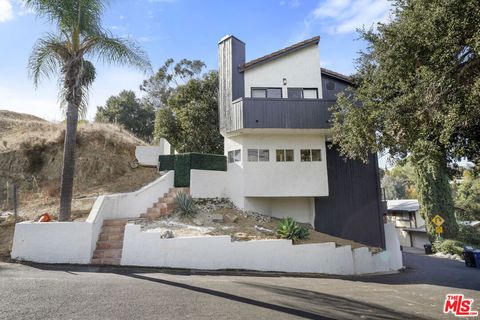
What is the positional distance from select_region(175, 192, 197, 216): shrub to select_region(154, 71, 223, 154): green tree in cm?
860

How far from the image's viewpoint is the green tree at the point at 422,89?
25.4 ft

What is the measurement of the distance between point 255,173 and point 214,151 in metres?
6.89

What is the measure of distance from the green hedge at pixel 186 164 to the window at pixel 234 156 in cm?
63

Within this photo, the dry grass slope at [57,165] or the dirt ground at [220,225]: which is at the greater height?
the dry grass slope at [57,165]

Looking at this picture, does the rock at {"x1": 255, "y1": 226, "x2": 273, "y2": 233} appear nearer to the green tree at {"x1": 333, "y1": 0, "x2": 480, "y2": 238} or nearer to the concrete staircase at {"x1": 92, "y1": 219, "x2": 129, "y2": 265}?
the green tree at {"x1": 333, "y1": 0, "x2": 480, "y2": 238}

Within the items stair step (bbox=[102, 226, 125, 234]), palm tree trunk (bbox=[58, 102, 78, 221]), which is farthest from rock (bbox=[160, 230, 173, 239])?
palm tree trunk (bbox=[58, 102, 78, 221])

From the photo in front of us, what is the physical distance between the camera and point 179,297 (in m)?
6.04

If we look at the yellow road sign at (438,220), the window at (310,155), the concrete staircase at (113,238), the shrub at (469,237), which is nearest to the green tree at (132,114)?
the window at (310,155)

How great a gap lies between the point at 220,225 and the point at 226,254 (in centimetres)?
254

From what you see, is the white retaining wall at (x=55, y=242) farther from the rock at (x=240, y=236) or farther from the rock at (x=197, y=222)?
the rock at (x=240, y=236)

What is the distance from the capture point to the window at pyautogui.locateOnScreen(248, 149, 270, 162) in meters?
16.0

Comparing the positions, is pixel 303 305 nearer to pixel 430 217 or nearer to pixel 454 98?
pixel 454 98

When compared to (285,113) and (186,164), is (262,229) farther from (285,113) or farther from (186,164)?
(285,113)

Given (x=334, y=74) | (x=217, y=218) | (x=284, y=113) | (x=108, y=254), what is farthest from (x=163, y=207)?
(x=334, y=74)
